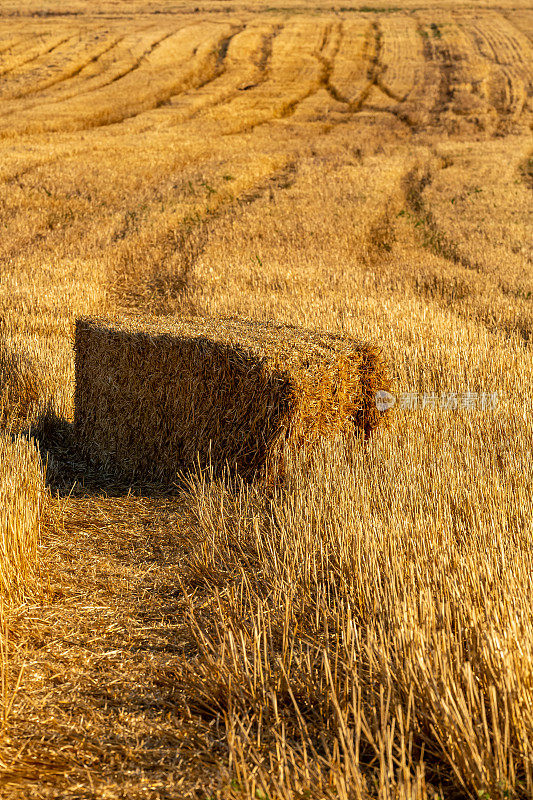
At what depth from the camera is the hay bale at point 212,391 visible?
498cm

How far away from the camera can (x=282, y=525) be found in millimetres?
3953

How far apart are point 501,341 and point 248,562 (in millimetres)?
4850

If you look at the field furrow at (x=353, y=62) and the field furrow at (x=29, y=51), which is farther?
the field furrow at (x=29, y=51)

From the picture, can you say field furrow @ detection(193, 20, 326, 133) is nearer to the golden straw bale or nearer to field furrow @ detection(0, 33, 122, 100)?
field furrow @ detection(0, 33, 122, 100)

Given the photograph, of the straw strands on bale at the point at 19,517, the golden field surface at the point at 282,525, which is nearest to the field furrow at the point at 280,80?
the golden field surface at the point at 282,525

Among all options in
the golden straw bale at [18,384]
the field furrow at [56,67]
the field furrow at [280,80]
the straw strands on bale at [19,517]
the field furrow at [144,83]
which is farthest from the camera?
the field furrow at [56,67]

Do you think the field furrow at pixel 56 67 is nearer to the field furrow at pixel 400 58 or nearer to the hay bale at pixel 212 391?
the field furrow at pixel 400 58

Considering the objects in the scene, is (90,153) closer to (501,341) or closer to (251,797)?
(501,341)

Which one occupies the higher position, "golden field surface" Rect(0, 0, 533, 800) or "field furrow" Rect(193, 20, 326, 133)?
"field furrow" Rect(193, 20, 326, 133)

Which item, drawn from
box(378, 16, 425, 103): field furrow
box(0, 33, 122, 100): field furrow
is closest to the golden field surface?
box(0, 33, 122, 100): field furrow

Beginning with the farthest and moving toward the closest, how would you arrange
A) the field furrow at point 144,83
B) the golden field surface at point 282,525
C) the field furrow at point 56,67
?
the field furrow at point 56,67 → the field furrow at point 144,83 → the golden field surface at point 282,525

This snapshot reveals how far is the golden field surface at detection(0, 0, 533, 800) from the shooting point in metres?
2.47

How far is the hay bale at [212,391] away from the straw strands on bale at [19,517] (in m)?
0.98

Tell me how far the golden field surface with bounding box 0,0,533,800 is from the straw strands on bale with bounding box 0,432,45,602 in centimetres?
2
